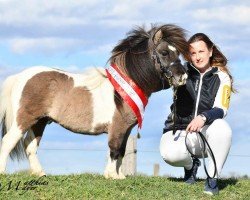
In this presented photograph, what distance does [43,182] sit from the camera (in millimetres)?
6723

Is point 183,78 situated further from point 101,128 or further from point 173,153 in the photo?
point 101,128

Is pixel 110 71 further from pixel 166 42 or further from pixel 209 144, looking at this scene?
pixel 209 144

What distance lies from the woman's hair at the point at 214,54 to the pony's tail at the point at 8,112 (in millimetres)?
2739

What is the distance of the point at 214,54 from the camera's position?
7.19 metres

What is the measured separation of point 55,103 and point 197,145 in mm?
2085

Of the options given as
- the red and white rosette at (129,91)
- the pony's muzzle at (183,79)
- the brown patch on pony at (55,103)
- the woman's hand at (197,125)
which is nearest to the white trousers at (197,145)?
the woman's hand at (197,125)

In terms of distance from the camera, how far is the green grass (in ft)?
20.3

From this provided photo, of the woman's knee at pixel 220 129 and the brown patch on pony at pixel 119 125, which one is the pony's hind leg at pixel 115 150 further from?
the woman's knee at pixel 220 129

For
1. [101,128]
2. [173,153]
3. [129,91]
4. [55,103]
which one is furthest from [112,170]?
[55,103]

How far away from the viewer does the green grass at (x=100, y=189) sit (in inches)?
243

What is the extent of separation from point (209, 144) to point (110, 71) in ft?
5.90

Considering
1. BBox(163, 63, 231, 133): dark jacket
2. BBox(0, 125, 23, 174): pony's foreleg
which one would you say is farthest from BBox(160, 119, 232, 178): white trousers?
BBox(0, 125, 23, 174): pony's foreleg

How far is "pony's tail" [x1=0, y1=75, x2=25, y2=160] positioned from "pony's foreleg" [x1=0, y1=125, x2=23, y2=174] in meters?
0.20

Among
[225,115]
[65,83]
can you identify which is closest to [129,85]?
[65,83]
